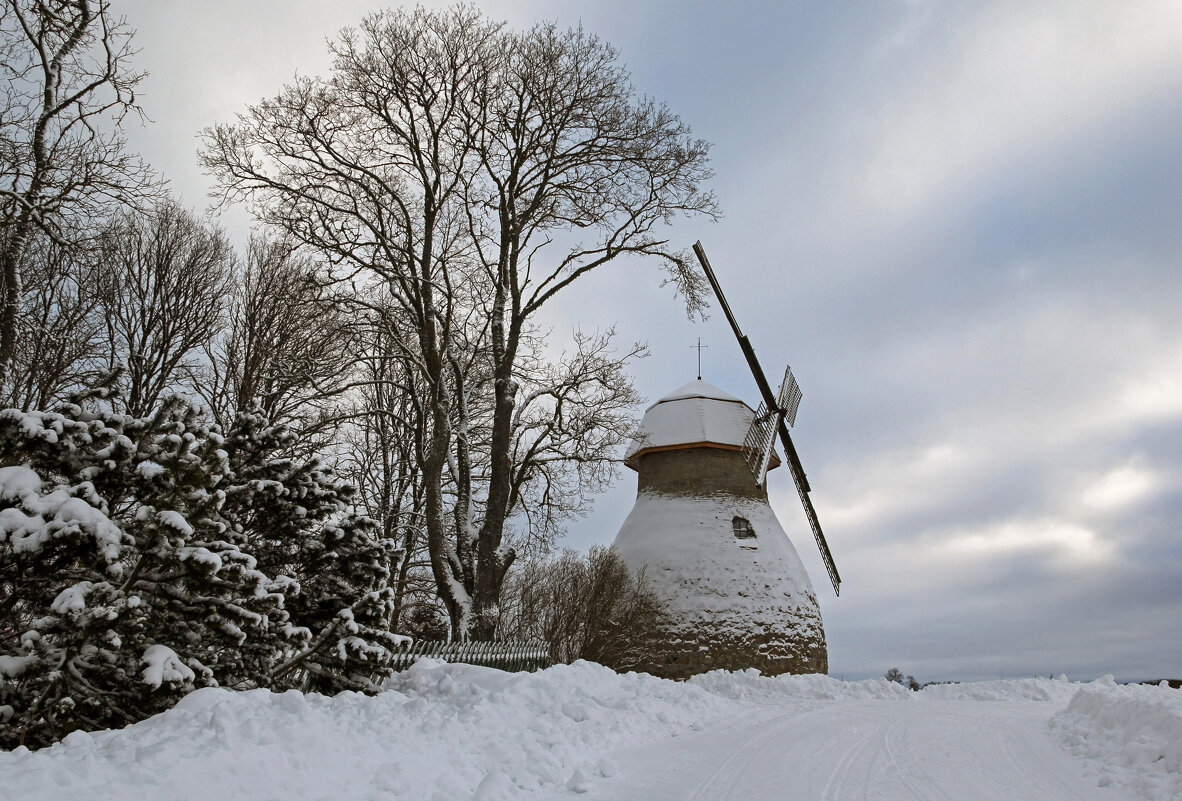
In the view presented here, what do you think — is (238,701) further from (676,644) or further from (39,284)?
(676,644)

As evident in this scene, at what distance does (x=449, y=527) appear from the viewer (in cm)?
1556

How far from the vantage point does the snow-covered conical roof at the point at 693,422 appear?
2203 cm

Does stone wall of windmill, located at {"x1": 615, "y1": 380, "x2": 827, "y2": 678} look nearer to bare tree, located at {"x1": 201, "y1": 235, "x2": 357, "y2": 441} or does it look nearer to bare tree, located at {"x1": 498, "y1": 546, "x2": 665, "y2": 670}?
bare tree, located at {"x1": 498, "y1": 546, "x2": 665, "y2": 670}

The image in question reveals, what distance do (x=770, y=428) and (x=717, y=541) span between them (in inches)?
181

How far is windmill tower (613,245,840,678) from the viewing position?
63.0ft

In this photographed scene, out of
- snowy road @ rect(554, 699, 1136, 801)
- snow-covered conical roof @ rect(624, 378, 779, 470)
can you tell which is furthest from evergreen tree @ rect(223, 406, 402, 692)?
snow-covered conical roof @ rect(624, 378, 779, 470)

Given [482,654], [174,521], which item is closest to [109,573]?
[174,521]

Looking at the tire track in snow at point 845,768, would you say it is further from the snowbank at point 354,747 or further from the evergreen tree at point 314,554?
the evergreen tree at point 314,554

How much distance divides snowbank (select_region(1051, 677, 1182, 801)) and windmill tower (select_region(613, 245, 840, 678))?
32.5ft

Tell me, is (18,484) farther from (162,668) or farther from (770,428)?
(770,428)

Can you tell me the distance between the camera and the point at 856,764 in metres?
7.20

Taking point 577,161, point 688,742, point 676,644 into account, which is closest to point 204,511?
point 688,742

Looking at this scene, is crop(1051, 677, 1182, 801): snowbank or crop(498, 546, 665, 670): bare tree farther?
crop(498, 546, 665, 670): bare tree

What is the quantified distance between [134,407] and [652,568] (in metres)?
12.2
